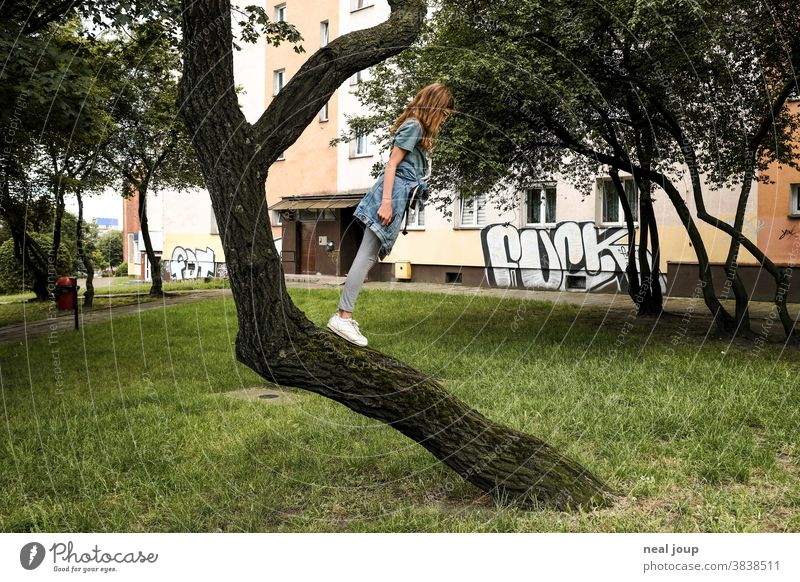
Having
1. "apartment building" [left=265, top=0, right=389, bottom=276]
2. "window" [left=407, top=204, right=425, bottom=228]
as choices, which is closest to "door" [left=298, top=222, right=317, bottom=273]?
"apartment building" [left=265, top=0, right=389, bottom=276]

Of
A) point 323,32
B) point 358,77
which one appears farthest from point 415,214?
point 323,32

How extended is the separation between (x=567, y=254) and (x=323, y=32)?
8913mm

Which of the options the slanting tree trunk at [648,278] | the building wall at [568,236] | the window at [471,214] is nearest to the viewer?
the slanting tree trunk at [648,278]

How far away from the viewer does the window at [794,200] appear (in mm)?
14094

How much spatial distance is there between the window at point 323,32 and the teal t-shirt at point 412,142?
8943 mm

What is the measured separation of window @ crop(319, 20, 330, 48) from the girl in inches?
349

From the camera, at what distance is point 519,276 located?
14312 mm

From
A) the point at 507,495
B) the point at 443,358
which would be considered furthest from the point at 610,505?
the point at 443,358

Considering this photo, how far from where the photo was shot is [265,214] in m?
3.31

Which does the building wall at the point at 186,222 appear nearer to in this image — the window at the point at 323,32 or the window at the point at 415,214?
the window at the point at 323,32

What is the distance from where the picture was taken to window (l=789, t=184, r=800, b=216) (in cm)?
1409

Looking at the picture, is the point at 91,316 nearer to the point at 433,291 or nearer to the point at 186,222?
the point at 186,222

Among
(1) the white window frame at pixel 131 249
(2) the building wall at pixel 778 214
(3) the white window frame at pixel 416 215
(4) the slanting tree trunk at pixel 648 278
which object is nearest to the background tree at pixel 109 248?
(3) the white window frame at pixel 416 215
